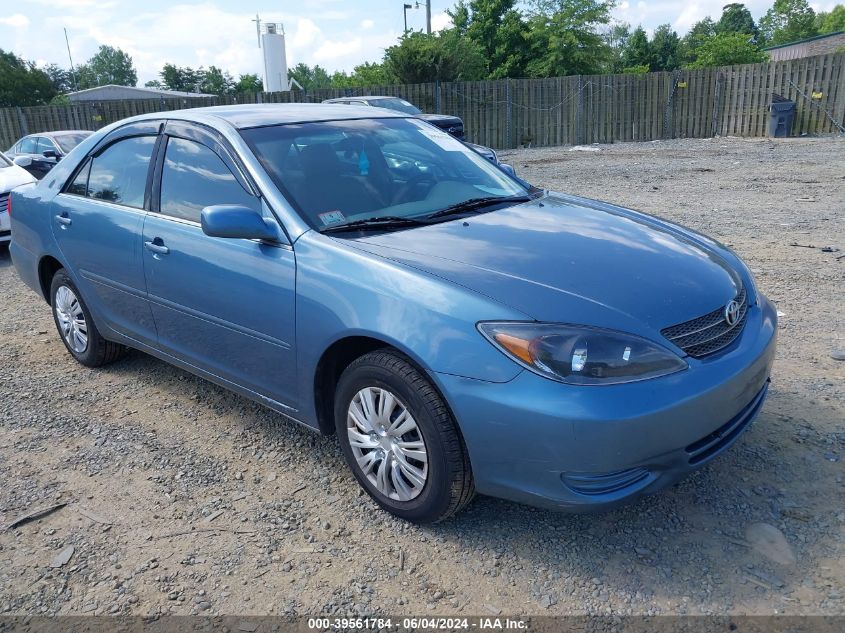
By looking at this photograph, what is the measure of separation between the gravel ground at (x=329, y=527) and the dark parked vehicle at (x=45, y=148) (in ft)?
34.7

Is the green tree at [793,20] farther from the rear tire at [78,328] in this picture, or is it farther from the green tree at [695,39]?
the rear tire at [78,328]

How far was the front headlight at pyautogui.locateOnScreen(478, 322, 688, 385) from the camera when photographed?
2.50m

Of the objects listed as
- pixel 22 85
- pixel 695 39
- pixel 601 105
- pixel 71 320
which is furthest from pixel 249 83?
pixel 71 320

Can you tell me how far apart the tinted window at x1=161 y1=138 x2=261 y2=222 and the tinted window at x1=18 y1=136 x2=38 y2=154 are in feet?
44.2

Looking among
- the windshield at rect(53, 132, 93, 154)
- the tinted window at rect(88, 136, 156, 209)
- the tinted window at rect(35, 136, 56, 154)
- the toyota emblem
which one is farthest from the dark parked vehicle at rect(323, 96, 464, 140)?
the toyota emblem

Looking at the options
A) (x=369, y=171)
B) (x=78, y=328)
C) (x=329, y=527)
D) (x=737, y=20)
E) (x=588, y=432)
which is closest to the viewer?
(x=588, y=432)

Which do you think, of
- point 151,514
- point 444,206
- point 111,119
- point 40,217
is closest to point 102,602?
point 151,514

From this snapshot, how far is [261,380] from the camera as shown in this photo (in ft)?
11.4

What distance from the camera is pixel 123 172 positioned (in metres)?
4.32

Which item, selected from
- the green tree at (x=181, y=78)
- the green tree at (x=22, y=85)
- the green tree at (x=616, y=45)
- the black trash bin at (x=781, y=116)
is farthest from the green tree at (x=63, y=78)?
the black trash bin at (x=781, y=116)

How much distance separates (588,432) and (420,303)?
786 millimetres

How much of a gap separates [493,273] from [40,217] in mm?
3607

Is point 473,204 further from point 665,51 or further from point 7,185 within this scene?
point 665,51

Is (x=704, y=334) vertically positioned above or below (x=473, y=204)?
below
